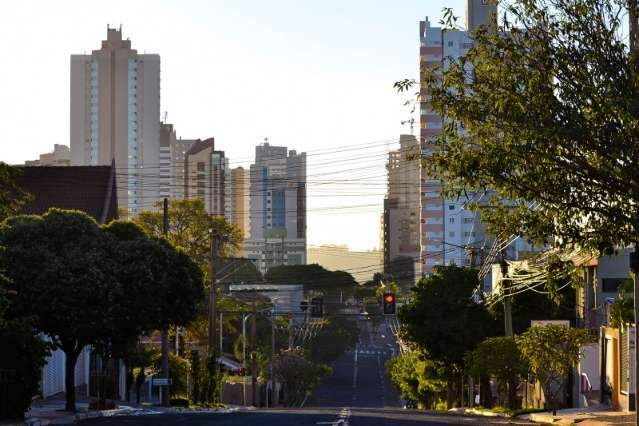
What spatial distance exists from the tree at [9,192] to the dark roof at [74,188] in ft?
159

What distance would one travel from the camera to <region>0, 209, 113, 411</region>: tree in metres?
44.2

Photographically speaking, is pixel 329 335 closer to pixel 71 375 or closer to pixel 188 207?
pixel 188 207

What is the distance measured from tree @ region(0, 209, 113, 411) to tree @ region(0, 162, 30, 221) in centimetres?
1640

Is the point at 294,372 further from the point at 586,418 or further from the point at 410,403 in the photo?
the point at 586,418

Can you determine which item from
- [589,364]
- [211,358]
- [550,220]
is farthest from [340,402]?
[550,220]

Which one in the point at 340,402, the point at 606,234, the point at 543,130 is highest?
the point at 543,130

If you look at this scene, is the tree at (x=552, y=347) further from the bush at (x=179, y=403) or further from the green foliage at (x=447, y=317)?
the green foliage at (x=447, y=317)

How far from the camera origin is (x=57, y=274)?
1753 inches

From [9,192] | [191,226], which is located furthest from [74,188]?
[9,192]

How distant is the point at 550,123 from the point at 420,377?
209 feet

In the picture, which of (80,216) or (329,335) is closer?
(80,216)

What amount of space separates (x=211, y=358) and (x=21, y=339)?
34.2 m

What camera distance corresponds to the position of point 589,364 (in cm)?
5488

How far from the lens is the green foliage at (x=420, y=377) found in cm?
8244
